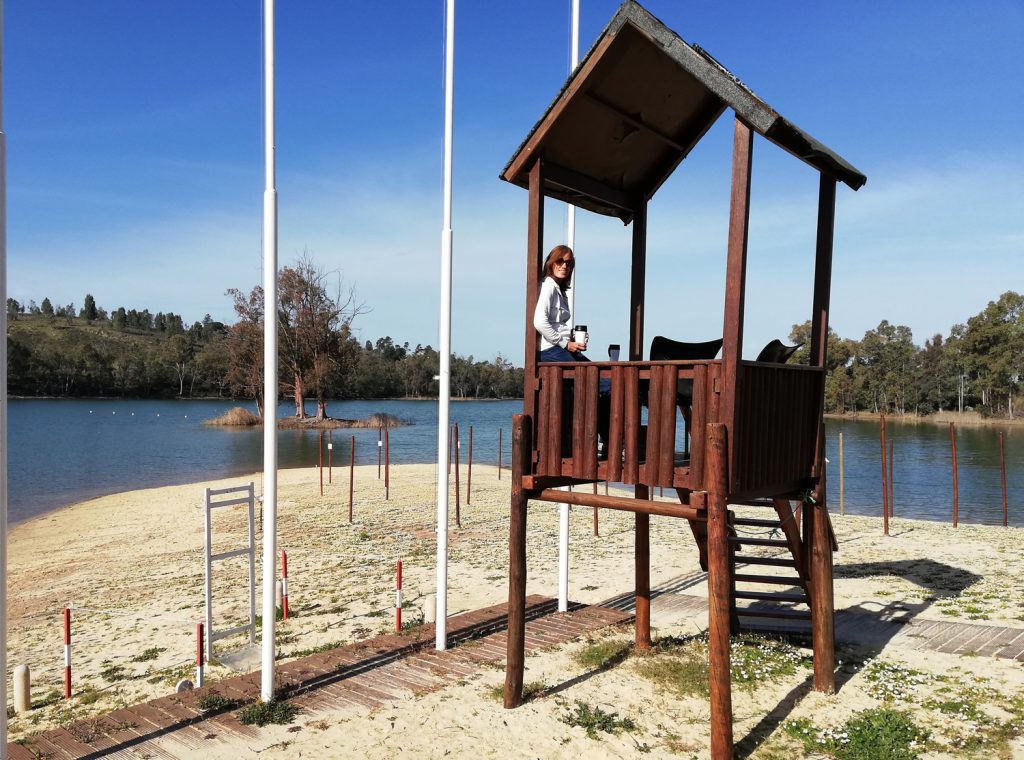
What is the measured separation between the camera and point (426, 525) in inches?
711

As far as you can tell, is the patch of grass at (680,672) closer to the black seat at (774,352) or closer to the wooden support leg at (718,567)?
the wooden support leg at (718,567)

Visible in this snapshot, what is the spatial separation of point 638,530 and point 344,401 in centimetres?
10844

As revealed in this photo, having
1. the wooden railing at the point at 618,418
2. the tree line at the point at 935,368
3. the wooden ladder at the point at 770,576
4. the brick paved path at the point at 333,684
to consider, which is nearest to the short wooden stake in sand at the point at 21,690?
the brick paved path at the point at 333,684

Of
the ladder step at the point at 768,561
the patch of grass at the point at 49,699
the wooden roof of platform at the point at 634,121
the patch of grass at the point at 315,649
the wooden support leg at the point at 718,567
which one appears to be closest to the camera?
the wooden support leg at the point at 718,567

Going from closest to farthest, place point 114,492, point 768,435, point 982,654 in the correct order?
→ point 768,435, point 982,654, point 114,492

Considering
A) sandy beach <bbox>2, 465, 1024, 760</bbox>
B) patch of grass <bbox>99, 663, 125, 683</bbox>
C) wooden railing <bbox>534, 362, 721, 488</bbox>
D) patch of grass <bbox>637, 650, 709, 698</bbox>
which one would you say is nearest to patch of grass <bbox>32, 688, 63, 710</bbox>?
sandy beach <bbox>2, 465, 1024, 760</bbox>

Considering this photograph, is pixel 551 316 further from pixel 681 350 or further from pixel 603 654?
pixel 603 654

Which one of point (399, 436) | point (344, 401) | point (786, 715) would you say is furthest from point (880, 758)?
point (344, 401)

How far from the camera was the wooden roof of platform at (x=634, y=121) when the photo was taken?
560cm

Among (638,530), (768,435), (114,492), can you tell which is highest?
(768,435)

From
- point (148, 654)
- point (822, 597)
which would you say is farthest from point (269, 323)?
point (822, 597)

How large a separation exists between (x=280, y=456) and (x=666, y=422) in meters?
41.4

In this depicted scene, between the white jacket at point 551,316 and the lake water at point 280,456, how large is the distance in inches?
895

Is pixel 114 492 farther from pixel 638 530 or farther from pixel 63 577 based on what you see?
pixel 638 530
